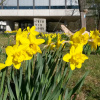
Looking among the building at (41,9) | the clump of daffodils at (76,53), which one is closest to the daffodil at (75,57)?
Answer: the clump of daffodils at (76,53)

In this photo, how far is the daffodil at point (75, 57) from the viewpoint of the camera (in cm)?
80

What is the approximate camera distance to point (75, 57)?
81 centimetres

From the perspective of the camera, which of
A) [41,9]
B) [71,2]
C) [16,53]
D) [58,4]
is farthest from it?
[71,2]

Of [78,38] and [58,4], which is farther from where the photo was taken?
[58,4]

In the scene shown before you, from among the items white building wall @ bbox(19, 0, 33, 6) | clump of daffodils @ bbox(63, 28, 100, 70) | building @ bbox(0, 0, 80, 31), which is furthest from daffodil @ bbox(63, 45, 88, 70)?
white building wall @ bbox(19, 0, 33, 6)

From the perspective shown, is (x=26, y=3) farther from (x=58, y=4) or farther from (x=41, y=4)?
(x=58, y=4)

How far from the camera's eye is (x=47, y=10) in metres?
18.2

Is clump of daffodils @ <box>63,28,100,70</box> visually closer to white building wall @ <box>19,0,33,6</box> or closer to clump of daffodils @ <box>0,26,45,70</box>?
clump of daffodils @ <box>0,26,45,70</box>

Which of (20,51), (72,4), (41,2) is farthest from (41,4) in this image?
(20,51)

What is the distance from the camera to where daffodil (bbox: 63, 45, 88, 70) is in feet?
2.63

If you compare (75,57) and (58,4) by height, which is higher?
(58,4)

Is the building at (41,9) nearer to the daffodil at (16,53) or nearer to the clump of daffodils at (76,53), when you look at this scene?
the clump of daffodils at (76,53)

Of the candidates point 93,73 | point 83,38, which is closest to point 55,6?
point 93,73

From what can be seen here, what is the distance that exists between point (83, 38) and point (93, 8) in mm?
18887
